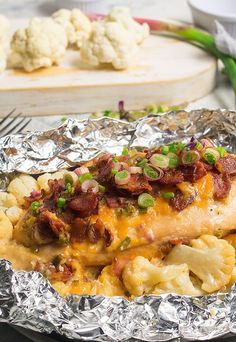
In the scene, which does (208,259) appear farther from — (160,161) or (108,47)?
(108,47)

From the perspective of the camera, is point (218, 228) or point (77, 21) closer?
point (218, 228)

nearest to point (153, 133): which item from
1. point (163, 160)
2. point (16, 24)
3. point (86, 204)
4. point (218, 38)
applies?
point (163, 160)

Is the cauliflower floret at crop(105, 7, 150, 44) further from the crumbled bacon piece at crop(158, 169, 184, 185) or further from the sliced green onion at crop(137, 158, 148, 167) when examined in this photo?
the crumbled bacon piece at crop(158, 169, 184, 185)

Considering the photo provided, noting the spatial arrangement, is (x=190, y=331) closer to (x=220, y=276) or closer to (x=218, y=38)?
(x=220, y=276)

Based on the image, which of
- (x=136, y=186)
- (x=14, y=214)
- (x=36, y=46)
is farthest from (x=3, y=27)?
(x=136, y=186)

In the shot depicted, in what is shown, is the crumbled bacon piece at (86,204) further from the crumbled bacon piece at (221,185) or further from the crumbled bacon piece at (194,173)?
the crumbled bacon piece at (221,185)

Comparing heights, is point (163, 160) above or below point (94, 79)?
above
